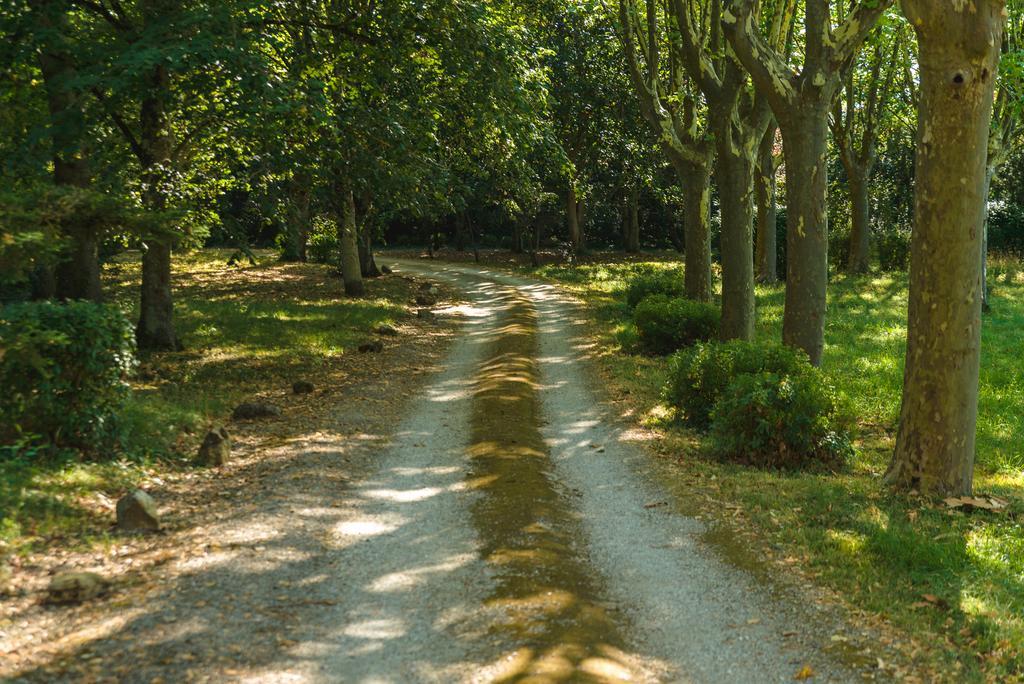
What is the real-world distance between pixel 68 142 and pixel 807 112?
9.09m

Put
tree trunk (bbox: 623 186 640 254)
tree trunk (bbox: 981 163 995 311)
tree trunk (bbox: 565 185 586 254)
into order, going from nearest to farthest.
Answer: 1. tree trunk (bbox: 981 163 995 311)
2. tree trunk (bbox: 565 185 586 254)
3. tree trunk (bbox: 623 186 640 254)

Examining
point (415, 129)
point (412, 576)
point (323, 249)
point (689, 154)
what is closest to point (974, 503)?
point (412, 576)

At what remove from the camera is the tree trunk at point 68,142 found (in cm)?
1087

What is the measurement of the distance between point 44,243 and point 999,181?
40095mm

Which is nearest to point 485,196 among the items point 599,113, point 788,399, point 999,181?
point 599,113

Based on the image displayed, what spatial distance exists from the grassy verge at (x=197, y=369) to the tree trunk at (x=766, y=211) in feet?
34.9

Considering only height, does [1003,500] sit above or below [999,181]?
below

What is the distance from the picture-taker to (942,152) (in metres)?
7.73

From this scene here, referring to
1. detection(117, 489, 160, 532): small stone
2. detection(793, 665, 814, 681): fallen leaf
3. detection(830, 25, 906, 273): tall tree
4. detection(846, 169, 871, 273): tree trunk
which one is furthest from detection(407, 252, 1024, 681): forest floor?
detection(846, 169, 871, 273): tree trunk

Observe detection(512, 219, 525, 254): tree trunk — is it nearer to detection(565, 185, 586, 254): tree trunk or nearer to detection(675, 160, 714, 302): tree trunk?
detection(565, 185, 586, 254): tree trunk

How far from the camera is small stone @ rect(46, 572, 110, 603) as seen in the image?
5875 millimetres

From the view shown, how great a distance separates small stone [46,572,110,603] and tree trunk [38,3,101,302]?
374cm

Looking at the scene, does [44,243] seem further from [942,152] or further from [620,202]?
[620,202]

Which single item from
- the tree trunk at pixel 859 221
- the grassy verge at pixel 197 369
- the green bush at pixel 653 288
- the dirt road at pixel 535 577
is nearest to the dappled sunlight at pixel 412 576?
the dirt road at pixel 535 577
